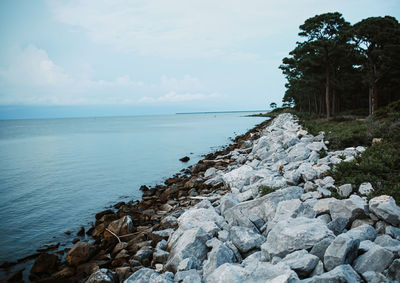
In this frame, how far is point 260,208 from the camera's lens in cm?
635

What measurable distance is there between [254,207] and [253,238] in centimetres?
139

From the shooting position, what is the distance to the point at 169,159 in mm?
23953

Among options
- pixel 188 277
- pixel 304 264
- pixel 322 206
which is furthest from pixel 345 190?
pixel 188 277

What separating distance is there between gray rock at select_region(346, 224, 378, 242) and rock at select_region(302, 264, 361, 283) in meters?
1.07

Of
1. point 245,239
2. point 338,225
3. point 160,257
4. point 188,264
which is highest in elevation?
point 338,225

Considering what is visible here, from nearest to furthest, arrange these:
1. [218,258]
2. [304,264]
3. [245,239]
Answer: [304,264] < [218,258] < [245,239]

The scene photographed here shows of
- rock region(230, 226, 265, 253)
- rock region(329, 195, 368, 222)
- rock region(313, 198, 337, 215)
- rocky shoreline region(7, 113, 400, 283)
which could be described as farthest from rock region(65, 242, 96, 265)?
rock region(329, 195, 368, 222)

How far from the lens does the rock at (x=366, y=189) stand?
6.14 m

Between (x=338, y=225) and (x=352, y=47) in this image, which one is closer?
(x=338, y=225)

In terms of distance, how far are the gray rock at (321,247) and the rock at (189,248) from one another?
6.98 ft

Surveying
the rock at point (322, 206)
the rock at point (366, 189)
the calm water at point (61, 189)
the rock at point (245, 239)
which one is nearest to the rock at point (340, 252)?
the rock at point (245, 239)

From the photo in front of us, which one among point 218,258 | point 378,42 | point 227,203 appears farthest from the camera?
point 378,42

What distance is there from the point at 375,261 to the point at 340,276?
0.76m

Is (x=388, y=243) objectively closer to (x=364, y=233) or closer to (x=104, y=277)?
(x=364, y=233)
